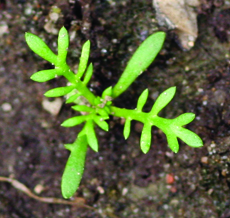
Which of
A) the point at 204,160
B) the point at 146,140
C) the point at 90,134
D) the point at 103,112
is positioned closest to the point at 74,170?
the point at 90,134

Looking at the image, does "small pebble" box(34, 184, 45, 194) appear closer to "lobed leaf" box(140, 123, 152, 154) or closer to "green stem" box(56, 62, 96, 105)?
"green stem" box(56, 62, 96, 105)

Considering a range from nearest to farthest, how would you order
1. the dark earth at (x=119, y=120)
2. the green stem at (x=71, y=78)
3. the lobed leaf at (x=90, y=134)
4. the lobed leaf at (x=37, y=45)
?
the lobed leaf at (x=37, y=45) → the green stem at (x=71, y=78) → the lobed leaf at (x=90, y=134) → the dark earth at (x=119, y=120)

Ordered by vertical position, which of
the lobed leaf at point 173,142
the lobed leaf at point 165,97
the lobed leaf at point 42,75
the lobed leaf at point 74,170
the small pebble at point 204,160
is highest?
the lobed leaf at point 42,75

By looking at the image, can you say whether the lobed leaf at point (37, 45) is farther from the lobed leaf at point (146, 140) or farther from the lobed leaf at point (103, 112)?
the lobed leaf at point (146, 140)

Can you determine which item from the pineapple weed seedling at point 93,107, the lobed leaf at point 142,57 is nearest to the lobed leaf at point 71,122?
the pineapple weed seedling at point 93,107

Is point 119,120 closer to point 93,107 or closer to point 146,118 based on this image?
point 93,107

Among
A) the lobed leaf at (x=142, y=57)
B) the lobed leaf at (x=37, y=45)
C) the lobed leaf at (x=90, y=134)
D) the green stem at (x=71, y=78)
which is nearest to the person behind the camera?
the lobed leaf at (x=37, y=45)

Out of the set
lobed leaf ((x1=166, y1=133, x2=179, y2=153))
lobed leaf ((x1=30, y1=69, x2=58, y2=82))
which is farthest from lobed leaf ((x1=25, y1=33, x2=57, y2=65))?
lobed leaf ((x1=166, y1=133, x2=179, y2=153))

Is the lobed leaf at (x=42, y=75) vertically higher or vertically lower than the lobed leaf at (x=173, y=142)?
higher
